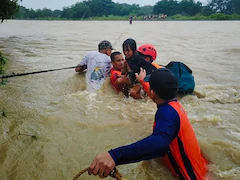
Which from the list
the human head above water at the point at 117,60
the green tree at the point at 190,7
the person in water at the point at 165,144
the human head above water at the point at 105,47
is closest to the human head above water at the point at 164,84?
the person in water at the point at 165,144

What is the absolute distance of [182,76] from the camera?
188 inches

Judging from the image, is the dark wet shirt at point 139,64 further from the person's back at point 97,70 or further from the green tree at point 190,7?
the green tree at point 190,7

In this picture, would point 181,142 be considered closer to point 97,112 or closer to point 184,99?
point 97,112

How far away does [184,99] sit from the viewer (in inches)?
192

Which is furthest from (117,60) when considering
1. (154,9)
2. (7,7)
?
(154,9)

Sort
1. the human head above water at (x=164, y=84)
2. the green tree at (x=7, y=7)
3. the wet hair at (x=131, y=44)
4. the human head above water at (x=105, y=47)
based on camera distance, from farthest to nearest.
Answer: the green tree at (x=7, y=7), the human head above water at (x=105, y=47), the wet hair at (x=131, y=44), the human head above water at (x=164, y=84)

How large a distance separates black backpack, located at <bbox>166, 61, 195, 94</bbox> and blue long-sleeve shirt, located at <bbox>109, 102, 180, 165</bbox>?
3054 mm

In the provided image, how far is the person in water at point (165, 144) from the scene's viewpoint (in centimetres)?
165

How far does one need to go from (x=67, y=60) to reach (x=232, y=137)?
7.38m

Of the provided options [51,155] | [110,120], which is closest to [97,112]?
[110,120]

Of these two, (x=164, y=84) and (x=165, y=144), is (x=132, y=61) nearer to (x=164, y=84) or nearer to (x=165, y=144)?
(x=164, y=84)

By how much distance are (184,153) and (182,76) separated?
2968mm

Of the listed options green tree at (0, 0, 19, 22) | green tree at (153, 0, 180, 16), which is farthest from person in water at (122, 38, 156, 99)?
green tree at (153, 0, 180, 16)

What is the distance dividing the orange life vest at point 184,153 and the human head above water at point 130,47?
251 centimetres
